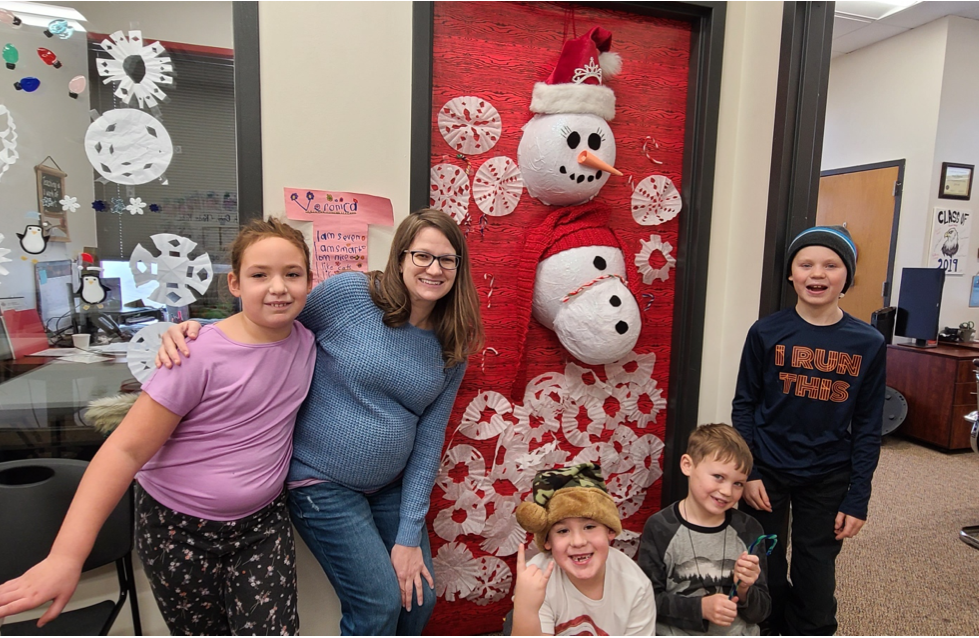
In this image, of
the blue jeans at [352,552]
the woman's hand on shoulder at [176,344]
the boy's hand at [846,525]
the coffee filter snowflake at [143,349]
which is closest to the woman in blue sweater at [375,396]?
the blue jeans at [352,552]

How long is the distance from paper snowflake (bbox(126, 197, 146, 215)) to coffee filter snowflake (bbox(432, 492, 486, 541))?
118 cm

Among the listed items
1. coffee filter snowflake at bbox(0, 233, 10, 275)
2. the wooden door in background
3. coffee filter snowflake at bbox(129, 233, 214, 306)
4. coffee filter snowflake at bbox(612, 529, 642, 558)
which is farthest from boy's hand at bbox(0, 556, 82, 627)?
the wooden door in background

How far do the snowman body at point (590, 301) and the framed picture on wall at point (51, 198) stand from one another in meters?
1.24

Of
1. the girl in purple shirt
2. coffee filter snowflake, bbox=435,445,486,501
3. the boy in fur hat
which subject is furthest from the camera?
coffee filter snowflake, bbox=435,445,486,501

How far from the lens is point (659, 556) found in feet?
4.07

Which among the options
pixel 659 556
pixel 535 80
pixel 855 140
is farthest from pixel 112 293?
pixel 855 140

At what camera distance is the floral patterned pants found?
98 cm

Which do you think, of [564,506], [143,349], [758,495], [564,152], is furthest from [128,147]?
[758,495]

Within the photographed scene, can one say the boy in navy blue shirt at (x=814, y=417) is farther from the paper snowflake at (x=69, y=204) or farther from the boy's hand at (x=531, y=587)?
the paper snowflake at (x=69, y=204)

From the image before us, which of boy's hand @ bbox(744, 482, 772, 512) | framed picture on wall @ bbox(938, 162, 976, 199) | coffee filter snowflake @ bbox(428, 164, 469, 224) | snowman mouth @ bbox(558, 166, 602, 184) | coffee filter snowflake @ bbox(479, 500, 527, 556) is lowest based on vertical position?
coffee filter snowflake @ bbox(479, 500, 527, 556)

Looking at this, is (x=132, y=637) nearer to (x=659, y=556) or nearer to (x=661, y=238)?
(x=659, y=556)

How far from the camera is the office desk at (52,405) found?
1.23m

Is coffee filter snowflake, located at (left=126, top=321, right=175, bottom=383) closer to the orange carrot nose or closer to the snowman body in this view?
the snowman body

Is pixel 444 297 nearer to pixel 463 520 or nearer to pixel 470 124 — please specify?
pixel 470 124
